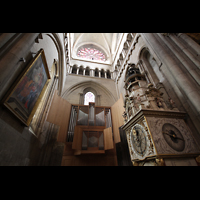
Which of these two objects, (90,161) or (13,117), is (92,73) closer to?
(90,161)

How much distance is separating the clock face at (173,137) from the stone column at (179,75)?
772 mm

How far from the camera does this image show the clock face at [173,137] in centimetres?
262

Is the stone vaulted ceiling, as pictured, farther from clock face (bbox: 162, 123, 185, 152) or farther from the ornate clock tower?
clock face (bbox: 162, 123, 185, 152)

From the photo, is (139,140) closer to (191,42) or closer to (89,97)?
(191,42)

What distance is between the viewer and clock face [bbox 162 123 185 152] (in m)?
2.62

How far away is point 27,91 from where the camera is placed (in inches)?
126

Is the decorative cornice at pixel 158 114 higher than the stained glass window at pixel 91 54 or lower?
lower

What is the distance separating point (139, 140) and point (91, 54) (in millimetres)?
12839

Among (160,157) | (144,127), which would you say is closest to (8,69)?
(144,127)

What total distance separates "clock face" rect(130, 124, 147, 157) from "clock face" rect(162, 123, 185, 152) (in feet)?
1.73

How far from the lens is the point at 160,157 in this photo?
95.7 inches

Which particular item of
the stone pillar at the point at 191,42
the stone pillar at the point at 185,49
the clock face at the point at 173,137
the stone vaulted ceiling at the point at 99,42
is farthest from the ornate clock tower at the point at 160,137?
the stone vaulted ceiling at the point at 99,42

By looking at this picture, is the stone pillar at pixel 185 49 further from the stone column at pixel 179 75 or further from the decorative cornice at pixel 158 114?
the decorative cornice at pixel 158 114

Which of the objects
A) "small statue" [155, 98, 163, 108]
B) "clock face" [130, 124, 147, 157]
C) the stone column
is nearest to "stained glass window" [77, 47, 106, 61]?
the stone column
